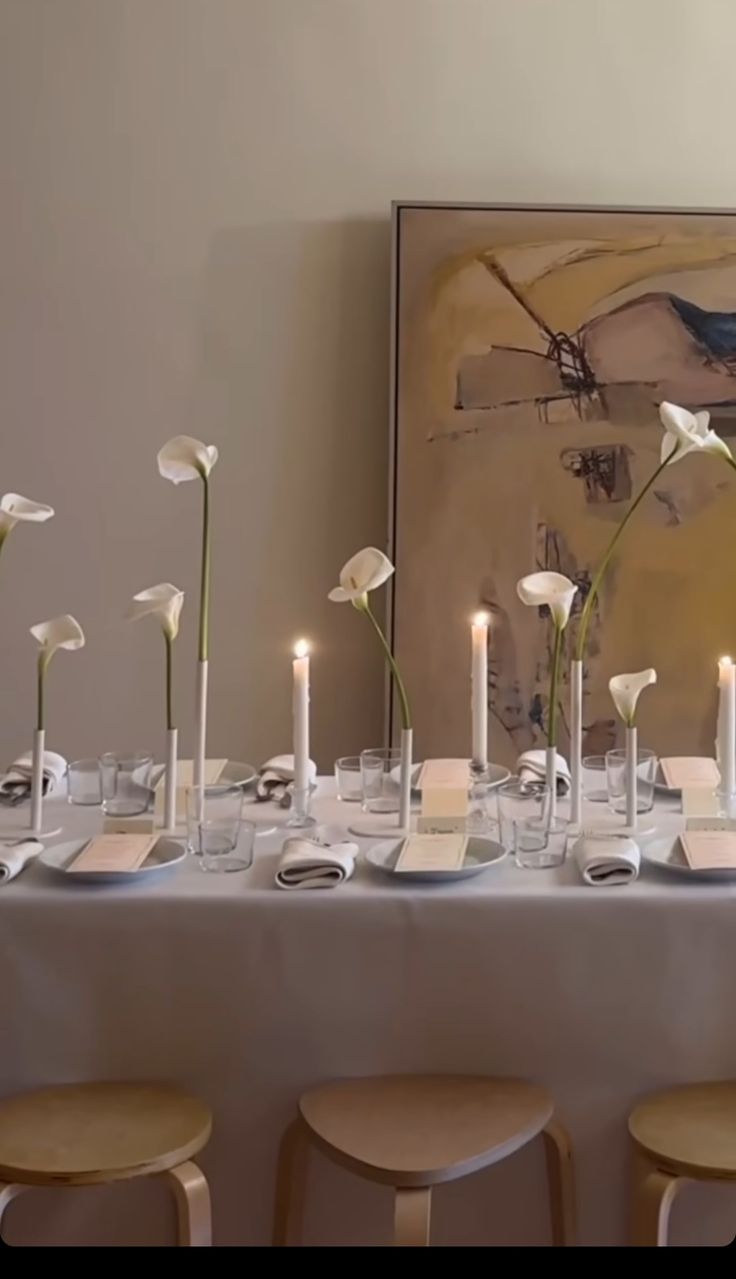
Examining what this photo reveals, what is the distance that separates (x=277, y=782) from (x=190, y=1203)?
754mm

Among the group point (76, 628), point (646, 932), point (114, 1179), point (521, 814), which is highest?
point (76, 628)

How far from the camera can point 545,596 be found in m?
1.74

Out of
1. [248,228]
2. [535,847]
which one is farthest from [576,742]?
[248,228]

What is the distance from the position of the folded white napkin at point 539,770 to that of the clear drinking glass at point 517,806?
4.8 inches

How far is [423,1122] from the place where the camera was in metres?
1.44

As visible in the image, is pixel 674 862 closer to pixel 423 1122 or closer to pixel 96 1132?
pixel 423 1122

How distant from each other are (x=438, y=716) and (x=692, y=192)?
54.6 inches

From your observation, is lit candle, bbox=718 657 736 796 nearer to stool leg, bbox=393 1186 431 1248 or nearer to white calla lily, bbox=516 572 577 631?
A: white calla lily, bbox=516 572 577 631

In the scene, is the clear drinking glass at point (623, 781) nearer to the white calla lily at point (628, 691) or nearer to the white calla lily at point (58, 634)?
the white calla lily at point (628, 691)

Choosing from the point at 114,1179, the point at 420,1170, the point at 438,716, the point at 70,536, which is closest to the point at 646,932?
the point at 420,1170

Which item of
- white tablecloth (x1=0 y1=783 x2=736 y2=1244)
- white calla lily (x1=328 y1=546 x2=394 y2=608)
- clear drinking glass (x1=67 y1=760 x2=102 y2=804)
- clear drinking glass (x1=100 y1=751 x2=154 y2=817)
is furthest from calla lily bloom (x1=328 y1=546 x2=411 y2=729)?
clear drinking glass (x1=67 y1=760 x2=102 y2=804)

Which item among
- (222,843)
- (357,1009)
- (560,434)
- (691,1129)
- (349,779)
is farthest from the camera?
(560,434)

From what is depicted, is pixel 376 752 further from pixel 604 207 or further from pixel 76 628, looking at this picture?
pixel 604 207

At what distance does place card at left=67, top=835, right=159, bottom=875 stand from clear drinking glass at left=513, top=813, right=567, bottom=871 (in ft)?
1.64
